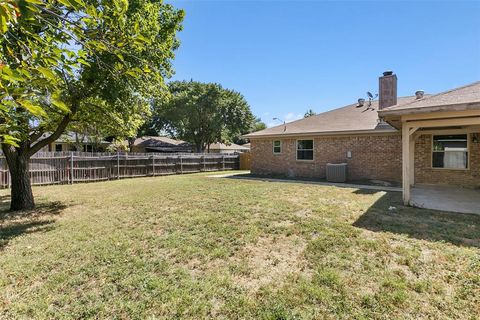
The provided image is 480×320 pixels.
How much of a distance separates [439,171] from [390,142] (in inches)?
87.3

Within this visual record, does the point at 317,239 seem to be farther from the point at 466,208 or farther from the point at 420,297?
the point at 466,208

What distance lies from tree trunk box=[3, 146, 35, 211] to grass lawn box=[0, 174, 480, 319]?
2.23 ft

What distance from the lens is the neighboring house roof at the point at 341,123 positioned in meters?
12.7

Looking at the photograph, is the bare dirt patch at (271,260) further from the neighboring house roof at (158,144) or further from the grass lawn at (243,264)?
the neighboring house roof at (158,144)

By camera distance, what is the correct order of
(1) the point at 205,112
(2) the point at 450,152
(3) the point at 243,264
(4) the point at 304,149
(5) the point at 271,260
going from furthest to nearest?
(1) the point at 205,112 < (4) the point at 304,149 < (2) the point at 450,152 < (5) the point at 271,260 < (3) the point at 243,264

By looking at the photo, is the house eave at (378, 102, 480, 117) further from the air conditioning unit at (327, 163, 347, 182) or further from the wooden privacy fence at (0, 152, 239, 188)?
the wooden privacy fence at (0, 152, 239, 188)

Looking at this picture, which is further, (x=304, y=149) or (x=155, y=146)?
(x=155, y=146)

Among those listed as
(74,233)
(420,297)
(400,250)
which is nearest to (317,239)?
(400,250)

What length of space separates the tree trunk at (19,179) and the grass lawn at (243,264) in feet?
2.23

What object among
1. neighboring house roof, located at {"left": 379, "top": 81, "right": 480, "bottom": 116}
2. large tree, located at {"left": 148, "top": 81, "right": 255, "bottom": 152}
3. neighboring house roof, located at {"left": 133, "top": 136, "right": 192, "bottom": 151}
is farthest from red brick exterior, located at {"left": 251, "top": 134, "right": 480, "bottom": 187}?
neighboring house roof, located at {"left": 133, "top": 136, "right": 192, "bottom": 151}

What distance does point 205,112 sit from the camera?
2864cm

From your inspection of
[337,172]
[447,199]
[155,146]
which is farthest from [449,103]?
[155,146]

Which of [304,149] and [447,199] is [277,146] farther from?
[447,199]

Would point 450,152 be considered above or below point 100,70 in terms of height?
below
